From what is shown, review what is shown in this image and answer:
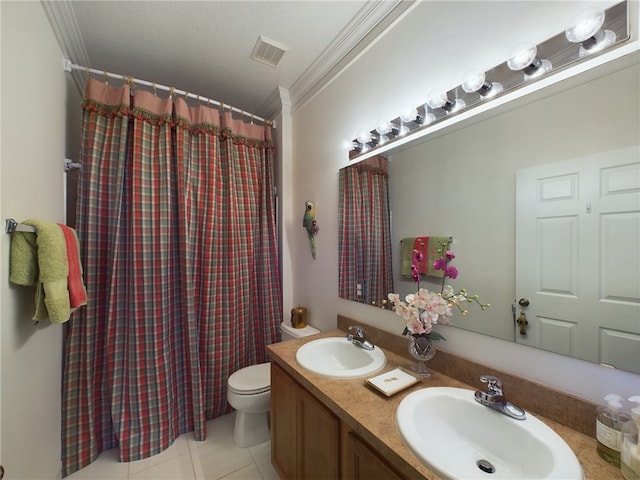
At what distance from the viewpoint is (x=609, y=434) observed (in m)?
0.62

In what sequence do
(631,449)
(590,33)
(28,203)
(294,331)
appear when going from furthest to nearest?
(294,331)
(28,203)
(590,33)
(631,449)

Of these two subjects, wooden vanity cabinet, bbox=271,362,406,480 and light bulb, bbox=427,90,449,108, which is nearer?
wooden vanity cabinet, bbox=271,362,406,480

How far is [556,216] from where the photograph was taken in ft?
2.62

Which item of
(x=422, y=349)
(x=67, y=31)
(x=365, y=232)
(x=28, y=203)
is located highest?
(x=67, y=31)

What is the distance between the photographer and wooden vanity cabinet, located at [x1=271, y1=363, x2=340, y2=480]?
36.7 inches

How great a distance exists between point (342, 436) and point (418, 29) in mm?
1755

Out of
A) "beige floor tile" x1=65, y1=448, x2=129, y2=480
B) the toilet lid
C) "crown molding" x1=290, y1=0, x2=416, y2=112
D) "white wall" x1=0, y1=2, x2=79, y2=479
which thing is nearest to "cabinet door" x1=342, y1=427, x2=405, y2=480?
the toilet lid

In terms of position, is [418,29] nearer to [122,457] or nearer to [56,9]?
[56,9]

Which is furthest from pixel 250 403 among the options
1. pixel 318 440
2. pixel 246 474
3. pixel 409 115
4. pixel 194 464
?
pixel 409 115

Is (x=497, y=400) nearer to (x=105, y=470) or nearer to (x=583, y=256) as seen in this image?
(x=583, y=256)

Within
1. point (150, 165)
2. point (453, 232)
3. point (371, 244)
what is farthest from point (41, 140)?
point (453, 232)

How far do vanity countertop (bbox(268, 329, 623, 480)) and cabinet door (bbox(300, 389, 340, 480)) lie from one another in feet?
0.19

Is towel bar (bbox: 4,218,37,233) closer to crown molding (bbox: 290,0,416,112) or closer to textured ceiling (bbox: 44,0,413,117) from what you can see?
textured ceiling (bbox: 44,0,413,117)

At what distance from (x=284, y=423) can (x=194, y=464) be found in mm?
815
